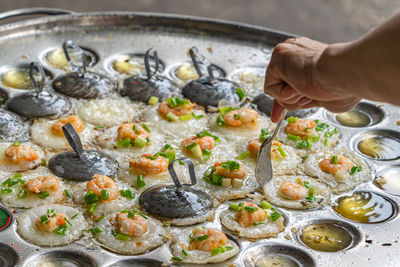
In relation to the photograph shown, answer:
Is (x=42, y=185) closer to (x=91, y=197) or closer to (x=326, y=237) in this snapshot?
(x=91, y=197)

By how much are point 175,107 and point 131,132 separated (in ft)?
1.65

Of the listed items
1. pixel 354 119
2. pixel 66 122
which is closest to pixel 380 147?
pixel 354 119

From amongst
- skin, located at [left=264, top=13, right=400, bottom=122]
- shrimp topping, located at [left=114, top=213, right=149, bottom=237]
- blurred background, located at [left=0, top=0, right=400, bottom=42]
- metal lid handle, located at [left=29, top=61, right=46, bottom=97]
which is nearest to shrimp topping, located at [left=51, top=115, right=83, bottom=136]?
metal lid handle, located at [left=29, top=61, right=46, bottom=97]

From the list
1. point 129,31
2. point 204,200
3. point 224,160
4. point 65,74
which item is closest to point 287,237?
point 204,200

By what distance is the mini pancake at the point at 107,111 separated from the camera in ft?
13.2

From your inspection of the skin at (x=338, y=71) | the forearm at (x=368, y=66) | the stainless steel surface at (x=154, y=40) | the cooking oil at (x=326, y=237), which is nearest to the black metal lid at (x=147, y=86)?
the stainless steel surface at (x=154, y=40)

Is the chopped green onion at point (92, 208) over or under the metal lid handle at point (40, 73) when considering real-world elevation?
under

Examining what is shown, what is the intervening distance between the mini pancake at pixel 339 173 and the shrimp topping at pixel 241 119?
0.50 metres

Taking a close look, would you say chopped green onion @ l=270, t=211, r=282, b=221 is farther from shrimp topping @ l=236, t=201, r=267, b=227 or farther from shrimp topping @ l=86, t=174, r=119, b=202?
shrimp topping @ l=86, t=174, r=119, b=202

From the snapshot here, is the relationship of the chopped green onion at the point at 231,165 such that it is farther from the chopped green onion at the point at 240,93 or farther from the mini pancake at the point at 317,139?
the chopped green onion at the point at 240,93

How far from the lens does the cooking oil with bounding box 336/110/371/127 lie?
13.9ft

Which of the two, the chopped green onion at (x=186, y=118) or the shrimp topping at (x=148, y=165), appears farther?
the chopped green onion at (x=186, y=118)

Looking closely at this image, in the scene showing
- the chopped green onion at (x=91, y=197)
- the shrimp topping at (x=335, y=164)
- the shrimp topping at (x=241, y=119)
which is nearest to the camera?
the chopped green onion at (x=91, y=197)

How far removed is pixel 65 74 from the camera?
445cm
